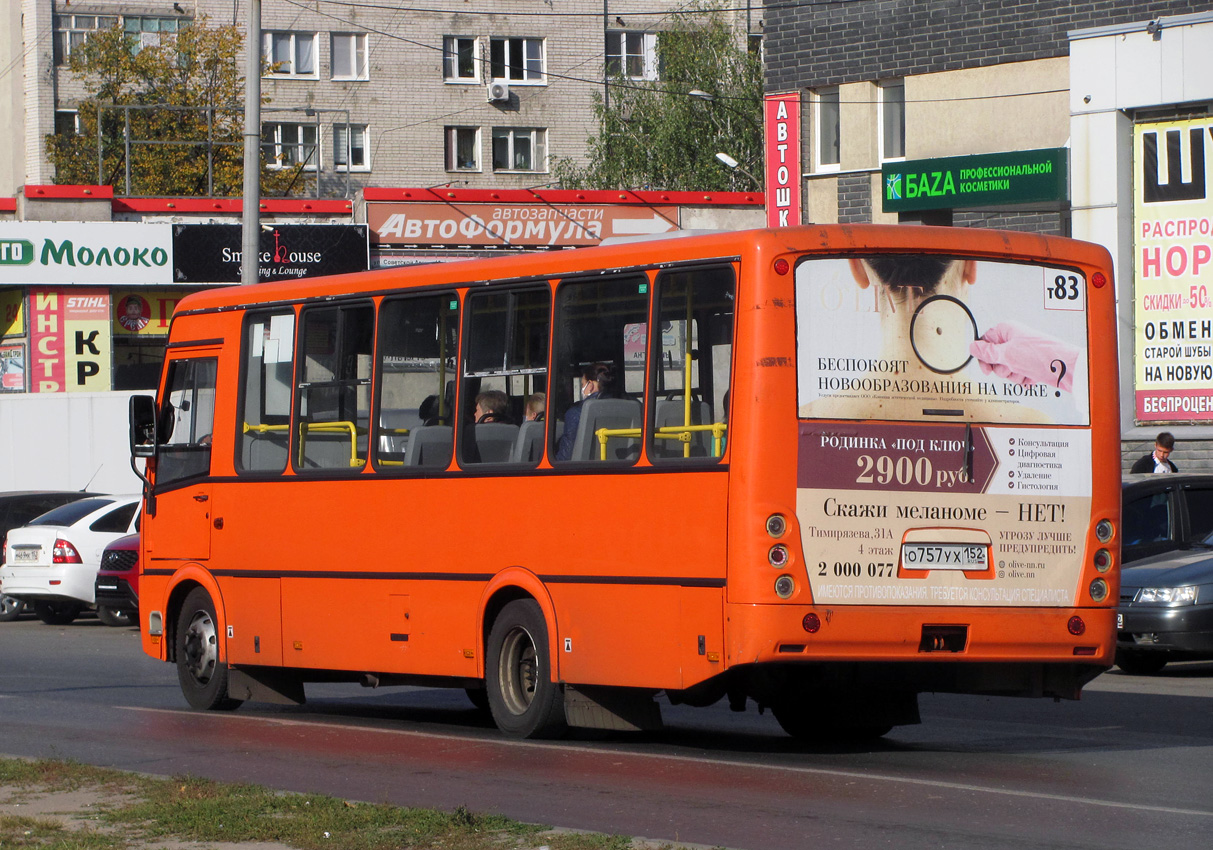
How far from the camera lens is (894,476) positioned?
988cm

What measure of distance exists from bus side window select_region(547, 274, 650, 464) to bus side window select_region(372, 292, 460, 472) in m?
0.97

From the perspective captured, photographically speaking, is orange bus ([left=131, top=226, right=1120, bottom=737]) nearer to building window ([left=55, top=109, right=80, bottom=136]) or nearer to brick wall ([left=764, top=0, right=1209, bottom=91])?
brick wall ([left=764, top=0, right=1209, bottom=91])

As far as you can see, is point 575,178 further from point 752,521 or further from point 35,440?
point 752,521

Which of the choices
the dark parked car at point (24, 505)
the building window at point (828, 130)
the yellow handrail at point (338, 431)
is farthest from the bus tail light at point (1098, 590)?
the building window at point (828, 130)

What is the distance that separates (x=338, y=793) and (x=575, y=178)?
5315 centimetres

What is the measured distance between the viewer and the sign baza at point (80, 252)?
36.1m

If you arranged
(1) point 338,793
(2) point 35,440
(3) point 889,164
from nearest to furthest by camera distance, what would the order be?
1. (1) point 338,793
2. (3) point 889,164
3. (2) point 35,440

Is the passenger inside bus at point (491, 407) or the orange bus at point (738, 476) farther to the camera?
the passenger inside bus at point (491, 407)

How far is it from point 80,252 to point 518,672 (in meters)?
27.1

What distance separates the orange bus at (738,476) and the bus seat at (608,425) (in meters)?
0.02

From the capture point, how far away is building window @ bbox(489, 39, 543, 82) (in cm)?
6225

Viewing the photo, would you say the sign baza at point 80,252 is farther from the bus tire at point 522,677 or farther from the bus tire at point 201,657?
the bus tire at point 522,677

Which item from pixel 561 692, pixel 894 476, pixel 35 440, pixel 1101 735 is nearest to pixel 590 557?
pixel 561 692

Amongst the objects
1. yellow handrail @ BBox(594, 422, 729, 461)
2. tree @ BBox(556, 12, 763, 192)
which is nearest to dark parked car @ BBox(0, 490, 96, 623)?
yellow handrail @ BBox(594, 422, 729, 461)
